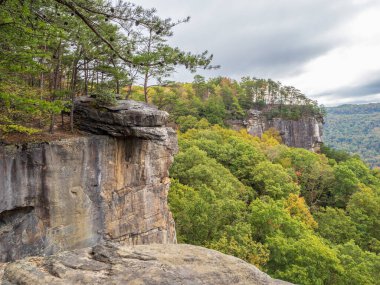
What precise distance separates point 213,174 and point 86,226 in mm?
12887

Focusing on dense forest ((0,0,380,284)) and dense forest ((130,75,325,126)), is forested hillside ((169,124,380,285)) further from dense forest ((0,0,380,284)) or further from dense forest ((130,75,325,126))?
dense forest ((130,75,325,126))

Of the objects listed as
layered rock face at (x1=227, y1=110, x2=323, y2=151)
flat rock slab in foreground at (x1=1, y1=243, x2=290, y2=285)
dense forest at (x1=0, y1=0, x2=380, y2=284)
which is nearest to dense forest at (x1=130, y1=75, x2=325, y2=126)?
layered rock face at (x1=227, y1=110, x2=323, y2=151)

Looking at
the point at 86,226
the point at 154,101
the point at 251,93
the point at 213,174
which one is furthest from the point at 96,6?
the point at 251,93

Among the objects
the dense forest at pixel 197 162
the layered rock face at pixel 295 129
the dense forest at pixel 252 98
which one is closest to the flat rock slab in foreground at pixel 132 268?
the dense forest at pixel 197 162

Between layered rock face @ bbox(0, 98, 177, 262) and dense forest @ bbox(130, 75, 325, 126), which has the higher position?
dense forest @ bbox(130, 75, 325, 126)

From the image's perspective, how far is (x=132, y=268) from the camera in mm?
3871

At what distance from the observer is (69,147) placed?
1167cm

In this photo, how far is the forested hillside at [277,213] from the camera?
16.0 m

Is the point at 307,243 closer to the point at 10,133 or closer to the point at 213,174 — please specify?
the point at 213,174

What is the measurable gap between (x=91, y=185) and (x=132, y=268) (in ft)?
30.5

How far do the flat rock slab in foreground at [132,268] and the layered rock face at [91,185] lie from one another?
7627 mm

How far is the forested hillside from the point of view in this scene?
16.0 m

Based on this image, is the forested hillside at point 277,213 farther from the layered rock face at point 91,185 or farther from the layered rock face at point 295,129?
the layered rock face at point 295,129

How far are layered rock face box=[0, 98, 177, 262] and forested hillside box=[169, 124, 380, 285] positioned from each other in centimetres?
348
